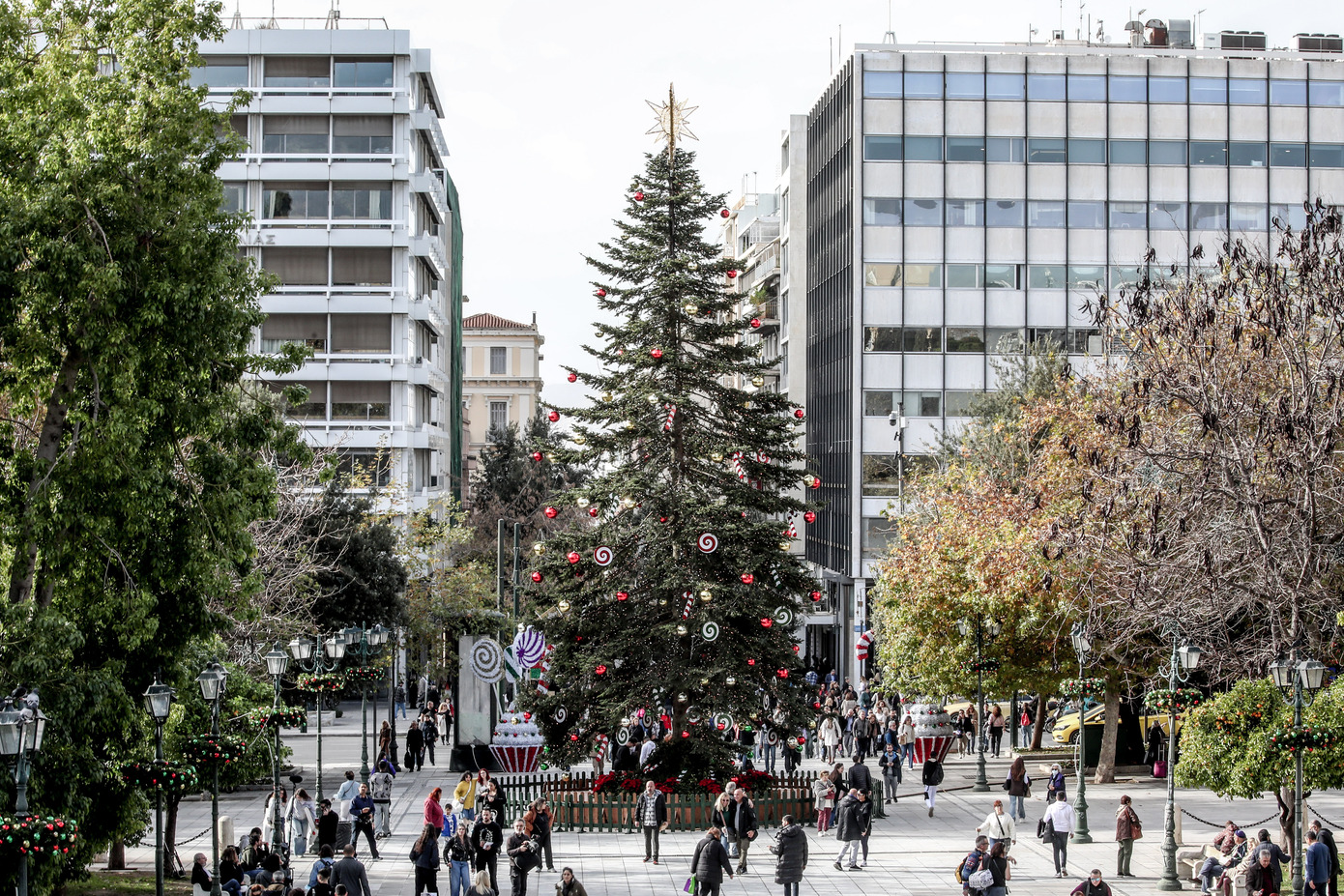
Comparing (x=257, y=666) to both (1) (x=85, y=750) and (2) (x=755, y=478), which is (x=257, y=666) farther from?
(1) (x=85, y=750)

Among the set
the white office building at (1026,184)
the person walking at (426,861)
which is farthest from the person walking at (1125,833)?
the white office building at (1026,184)

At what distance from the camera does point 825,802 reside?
28.6 metres

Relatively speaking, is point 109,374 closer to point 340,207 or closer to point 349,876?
point 349,876

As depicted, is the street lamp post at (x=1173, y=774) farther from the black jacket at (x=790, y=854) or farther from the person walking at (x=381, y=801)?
the person walking at (x=381, y=801)

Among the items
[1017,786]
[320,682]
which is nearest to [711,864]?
[1017,786]

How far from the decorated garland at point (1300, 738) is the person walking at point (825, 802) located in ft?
32.3

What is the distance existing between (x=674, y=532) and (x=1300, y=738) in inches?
542

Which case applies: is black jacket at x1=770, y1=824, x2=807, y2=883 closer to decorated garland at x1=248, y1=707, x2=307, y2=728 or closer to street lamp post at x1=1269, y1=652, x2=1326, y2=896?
street lamp post at x1=1269, y1=652, x2=1326, y2=896

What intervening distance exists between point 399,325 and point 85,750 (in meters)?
42.8

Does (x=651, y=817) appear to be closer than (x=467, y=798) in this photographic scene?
Yes

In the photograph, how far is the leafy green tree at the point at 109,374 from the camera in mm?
17781

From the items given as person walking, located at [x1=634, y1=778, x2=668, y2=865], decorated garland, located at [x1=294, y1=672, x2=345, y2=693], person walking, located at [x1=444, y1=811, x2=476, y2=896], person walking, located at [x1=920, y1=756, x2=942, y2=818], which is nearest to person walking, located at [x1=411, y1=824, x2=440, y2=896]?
person walking, located at [x1=444, y1=811, x2=476, y2=896]

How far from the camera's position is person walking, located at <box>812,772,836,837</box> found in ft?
92.8

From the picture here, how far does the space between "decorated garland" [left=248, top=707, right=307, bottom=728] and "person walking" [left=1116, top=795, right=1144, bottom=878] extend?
1408 cm
